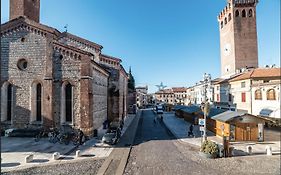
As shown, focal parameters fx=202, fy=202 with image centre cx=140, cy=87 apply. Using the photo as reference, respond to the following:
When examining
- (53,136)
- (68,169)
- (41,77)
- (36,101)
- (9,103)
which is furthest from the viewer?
(9,103)

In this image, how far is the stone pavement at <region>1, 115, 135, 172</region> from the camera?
41.5ft

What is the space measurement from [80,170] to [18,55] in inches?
624

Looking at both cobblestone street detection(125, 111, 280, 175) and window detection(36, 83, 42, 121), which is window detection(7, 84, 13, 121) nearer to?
window detection(36, 83, 42, 121)

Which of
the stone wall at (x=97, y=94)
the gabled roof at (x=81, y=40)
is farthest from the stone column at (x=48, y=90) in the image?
the gabled roof at (x=81, y=40)

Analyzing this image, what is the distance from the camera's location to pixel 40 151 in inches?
604

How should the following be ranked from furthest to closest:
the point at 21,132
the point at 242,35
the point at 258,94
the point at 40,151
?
the point at 242,35, the point at 21,132, the point at 40,151, the point at 258,94

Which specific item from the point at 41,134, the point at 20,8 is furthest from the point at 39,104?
the point at 20,8

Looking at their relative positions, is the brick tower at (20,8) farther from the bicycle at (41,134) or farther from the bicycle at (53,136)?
the bicycle at (53,136)

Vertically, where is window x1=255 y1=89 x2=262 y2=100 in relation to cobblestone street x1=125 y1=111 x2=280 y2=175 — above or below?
above

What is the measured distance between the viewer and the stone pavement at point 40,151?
12.7 m

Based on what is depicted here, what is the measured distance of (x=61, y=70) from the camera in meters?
20.7

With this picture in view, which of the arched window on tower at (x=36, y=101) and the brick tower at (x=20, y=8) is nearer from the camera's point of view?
the arched window on tower at (x=36, y=101)

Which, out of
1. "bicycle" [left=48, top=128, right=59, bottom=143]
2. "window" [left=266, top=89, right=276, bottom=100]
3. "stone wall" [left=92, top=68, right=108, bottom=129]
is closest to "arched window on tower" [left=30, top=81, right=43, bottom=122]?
"bicycle" [left=48, top=128, right=59, bottom=143]

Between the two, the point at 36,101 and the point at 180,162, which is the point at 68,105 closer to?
the point at 36,101
